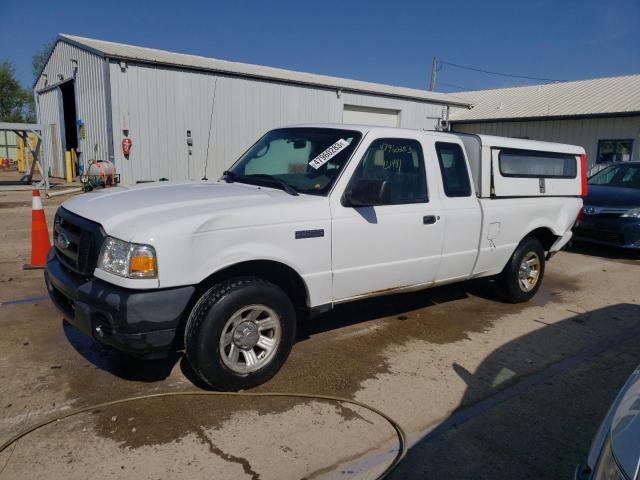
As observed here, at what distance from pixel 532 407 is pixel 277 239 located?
7.14 ft

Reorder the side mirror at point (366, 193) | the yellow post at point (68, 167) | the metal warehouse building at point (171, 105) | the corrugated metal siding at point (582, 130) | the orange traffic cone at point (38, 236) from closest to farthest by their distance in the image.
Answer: the side mirror at point (366, 193)
the orange traffic cone at point (38, 236)
the metal warehouse building at point (171, 105)
the corrugated metal siding at point (582, 130)
the yellow post at point (68, 167)

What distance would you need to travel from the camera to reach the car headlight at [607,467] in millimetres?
1708

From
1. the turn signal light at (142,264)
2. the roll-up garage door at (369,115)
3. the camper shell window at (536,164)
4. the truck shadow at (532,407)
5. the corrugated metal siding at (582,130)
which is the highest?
the roll-up garage door at (369,115)

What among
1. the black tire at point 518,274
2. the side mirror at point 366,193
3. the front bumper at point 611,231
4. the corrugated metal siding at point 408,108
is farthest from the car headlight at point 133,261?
the corrugated metal siding at point 408,108

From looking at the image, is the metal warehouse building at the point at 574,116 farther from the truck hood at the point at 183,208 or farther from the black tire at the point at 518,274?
the truck hood at the point at 183,208

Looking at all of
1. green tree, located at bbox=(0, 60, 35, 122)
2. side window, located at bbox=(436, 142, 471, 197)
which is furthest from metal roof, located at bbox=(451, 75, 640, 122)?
green tree, located at bbox=(0, 60, 35, 122)

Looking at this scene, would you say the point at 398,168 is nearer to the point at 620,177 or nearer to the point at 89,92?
the point at 620,177

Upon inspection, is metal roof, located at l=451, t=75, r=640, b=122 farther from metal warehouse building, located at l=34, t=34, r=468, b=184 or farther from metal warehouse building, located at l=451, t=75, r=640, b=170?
metal warehouse building, located at l=34, t=34, r=468, b=184

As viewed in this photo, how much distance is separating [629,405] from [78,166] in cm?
2085

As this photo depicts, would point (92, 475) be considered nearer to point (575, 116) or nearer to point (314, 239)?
point (314, 239)

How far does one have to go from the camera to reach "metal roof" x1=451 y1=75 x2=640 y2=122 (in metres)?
19.6

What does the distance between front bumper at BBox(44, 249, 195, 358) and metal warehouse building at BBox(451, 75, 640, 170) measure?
19.5m

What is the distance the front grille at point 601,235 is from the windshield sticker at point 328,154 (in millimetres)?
6911

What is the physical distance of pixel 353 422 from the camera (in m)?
3.31
